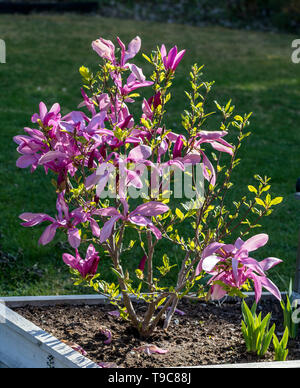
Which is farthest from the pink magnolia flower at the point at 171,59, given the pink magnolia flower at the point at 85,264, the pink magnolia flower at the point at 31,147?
the pink magnolia flower at the point at 85,264

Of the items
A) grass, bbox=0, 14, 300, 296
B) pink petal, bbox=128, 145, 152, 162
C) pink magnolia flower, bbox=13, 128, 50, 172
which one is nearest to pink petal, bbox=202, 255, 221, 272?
pink petal, bbox=128, 145, 152, 162

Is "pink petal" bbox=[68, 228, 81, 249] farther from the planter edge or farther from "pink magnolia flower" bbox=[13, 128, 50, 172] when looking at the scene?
the planter edge

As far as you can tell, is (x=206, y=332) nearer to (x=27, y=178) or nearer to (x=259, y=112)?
(x=27, y=178)

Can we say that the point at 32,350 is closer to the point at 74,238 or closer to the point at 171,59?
the point at 74,238

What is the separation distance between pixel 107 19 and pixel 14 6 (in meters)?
1.95

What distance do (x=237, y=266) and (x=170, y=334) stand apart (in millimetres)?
739

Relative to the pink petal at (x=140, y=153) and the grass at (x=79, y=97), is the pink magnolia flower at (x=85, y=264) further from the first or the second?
the grass at (x=79, y=97)

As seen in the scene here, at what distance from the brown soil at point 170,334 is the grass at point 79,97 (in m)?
0.61

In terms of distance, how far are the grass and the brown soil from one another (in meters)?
0.61

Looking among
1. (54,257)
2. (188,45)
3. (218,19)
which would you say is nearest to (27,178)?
(54,257)

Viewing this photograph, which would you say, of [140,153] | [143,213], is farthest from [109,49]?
[143,213]

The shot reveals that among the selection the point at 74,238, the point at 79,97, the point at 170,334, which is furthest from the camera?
the point at 79,97

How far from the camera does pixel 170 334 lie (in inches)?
116

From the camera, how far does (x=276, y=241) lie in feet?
15.2
